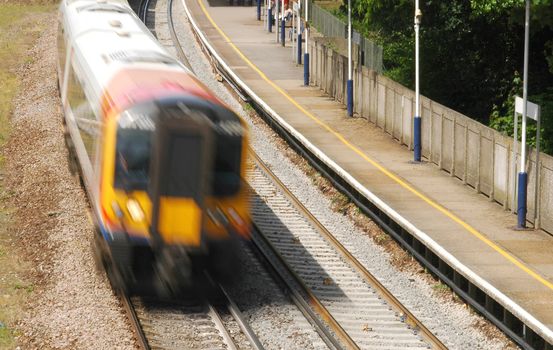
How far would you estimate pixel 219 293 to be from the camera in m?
18.5

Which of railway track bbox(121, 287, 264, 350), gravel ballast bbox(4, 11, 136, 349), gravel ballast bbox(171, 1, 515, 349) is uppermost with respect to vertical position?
gravel ballast bbox(4, 11, 136, 349)

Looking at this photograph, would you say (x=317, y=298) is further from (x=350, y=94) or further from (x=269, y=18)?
(x=269, y=18)

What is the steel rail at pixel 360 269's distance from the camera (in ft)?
57.2

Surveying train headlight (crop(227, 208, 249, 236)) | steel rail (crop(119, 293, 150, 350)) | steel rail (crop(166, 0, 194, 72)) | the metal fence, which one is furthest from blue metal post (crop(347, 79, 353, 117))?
steel rail (crop(119, 293, 150, 350))

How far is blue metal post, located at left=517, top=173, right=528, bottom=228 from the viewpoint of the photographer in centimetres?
2132

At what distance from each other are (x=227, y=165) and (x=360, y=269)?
4522mm

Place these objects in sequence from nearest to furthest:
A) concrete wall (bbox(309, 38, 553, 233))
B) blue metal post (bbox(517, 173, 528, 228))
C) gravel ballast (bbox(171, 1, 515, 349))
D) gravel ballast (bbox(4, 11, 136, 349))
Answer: gravel ballast (bbox(4, 11, 136, 349))
gravel ballast (bbox(171, 1, 515, 349))
blue metal post (bbox(517, 173, 528, 228))
concrete wall (bbox(309, 38, 553, 233))

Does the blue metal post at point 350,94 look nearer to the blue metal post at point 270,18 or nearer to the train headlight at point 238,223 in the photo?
the train headlight at point 238,223

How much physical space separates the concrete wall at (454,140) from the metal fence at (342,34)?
45.3 inches

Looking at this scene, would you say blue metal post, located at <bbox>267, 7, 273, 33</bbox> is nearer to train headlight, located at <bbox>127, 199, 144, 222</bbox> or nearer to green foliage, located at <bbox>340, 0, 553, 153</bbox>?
green foliage, located at <bbox>340, 0, 553, 153</bbox>

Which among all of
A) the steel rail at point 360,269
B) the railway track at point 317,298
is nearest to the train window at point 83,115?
the railway track at point 317,298

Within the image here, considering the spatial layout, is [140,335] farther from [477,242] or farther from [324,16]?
[324,16]

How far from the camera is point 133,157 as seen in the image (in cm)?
1692

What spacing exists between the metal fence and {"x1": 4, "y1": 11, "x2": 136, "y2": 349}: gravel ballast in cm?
1011
